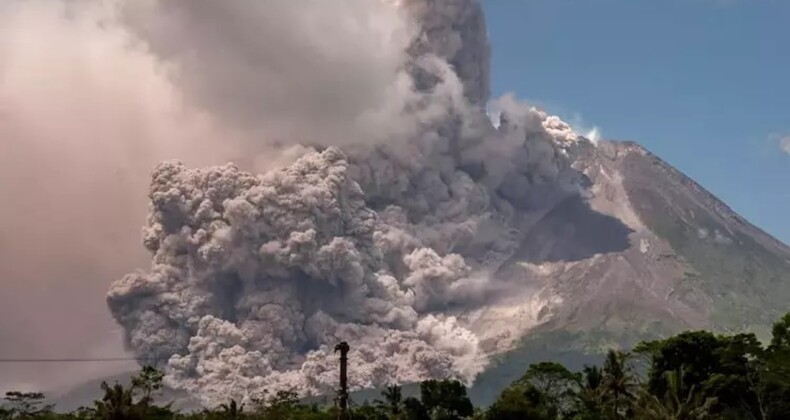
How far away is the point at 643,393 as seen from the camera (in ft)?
177

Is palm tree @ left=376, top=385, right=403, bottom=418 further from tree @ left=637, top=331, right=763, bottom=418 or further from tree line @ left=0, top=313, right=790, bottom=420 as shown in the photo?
tree @ left=637, top=331, right=763, bottom=418

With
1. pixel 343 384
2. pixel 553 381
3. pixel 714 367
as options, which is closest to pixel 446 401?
pixel 553 381

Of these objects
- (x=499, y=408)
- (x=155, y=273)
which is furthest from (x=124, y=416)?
(x=155, y=273)

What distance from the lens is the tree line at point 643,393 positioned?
52241 mm

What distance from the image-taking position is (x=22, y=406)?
83500 mm

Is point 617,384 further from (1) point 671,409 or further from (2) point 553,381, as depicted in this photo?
(2) point 553,381

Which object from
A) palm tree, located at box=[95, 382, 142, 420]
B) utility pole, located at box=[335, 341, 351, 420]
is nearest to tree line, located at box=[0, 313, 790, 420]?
palm tree, located at box=[95, 382, 142, 420]

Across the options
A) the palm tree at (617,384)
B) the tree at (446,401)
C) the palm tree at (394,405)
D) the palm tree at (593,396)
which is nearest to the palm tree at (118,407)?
the palm tree at (593,396)

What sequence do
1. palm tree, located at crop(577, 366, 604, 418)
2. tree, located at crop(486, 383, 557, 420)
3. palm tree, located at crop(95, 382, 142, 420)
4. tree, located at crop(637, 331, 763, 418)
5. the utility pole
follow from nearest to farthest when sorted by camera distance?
1. the utility pole
2. palm tree, located at crop(95, 382, 142, 420)
3. tree, located at crop(637, 331, 763, 418)
4. palm tree, located at crop(577, 366, 604, 418)
5. tree, located at crop(486, 383, 557, 420)

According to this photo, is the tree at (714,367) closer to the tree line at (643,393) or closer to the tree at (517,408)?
the tree line at (643,393)

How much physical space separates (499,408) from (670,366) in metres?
12.9

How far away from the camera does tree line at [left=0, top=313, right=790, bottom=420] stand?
52.2m

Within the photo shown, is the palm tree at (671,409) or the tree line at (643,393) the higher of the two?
the tree line at (643,393)

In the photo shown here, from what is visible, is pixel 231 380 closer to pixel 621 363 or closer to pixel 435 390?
pixel 435 390
